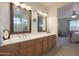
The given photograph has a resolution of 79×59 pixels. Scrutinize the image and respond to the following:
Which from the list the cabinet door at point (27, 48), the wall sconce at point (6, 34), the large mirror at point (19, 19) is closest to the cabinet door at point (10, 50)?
the cabinet door at point (27, 48)

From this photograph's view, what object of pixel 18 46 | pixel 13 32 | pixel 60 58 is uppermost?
pixel 13 32

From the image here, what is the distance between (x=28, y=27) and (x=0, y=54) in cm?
152

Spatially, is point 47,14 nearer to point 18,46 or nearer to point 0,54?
point 18,46

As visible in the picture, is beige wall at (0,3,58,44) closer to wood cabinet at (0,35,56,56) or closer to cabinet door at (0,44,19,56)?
wood cabinet at (0,35,56,56)

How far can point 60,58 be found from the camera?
240cm

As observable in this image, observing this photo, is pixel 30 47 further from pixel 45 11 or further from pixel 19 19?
pixel 45 11

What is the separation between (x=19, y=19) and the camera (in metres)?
3.10

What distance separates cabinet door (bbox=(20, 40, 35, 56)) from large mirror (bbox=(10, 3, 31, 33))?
469mm

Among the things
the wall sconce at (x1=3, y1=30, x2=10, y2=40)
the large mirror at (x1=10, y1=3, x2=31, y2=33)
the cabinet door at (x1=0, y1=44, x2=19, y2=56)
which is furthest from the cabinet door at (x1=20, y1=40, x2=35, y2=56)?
the large mirror at (x1=10, y1=3, x2=31, y2=33)

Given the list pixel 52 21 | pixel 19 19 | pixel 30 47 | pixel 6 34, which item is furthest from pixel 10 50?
pixel 52 21

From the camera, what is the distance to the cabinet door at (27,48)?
258cm

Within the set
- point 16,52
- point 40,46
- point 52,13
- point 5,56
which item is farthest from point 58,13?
point 5,56

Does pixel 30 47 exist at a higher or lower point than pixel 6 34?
lower

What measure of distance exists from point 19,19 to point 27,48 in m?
0.68
